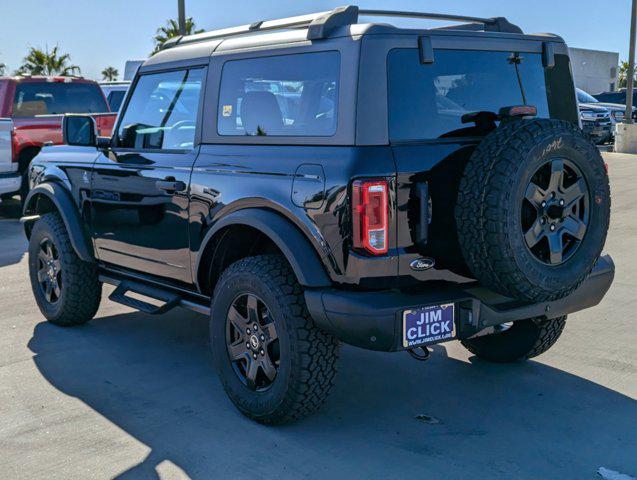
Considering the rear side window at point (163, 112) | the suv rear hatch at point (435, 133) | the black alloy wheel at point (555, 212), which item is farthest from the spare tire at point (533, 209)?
the rear side window at point (163, 112)

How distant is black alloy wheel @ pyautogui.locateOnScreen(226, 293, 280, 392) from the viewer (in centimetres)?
399

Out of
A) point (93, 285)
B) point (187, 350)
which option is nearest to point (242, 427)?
point (187, 350)

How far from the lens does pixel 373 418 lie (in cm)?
415

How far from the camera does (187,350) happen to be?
17.4 feet

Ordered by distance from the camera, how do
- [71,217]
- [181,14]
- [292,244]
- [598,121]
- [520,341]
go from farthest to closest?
[598,121] → [181,14] → [71,217] → [520,341] → [292,244]

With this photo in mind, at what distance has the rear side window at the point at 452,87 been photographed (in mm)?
3744

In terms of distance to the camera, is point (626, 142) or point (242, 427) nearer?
point (242, 427)

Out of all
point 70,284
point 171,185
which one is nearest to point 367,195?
point 171,185

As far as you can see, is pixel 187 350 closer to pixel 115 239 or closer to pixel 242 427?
pixel 115 239

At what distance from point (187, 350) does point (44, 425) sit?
4.45 feet

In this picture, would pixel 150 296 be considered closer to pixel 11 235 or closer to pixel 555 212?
pixel 555 212

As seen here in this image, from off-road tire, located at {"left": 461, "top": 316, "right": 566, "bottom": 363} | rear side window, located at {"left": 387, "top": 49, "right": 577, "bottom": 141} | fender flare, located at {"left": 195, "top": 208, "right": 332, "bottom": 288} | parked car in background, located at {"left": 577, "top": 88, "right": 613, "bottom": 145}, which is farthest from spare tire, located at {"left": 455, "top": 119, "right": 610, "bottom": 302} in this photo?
parked car in background, located at {"left": 577, "top": 88, "right": 613, "bottom": 145}

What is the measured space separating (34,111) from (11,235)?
95.7 inches

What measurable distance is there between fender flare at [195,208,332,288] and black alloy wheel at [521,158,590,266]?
936 mm
